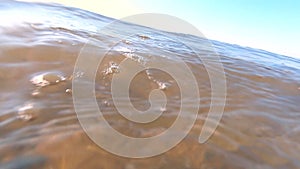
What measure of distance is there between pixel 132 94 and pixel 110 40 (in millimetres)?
2308

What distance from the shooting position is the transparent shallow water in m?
1.93

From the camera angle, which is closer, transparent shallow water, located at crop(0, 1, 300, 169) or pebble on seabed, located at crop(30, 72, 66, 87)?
transparent shallow water, located at crop(0, 1, 300, 169)

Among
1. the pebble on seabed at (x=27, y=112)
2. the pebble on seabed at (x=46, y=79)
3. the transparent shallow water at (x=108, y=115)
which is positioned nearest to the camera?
the transparent shallow water at (x=108, y=115)

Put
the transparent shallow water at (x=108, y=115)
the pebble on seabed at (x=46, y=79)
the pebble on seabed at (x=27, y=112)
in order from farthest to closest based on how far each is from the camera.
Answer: the pebble on seabed at (x=46, y=79) < the pebble on seabed at (x=27, y=112) < the transparent shallow water at (x=108, y=115)

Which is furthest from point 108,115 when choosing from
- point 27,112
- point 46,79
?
point 46,79

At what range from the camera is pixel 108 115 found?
2479mm

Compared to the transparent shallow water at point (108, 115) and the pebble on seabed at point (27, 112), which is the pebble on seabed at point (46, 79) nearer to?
the transparent shallow water at point (108, 115)

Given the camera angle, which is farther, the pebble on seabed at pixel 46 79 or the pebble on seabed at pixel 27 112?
the pebble on seabed at pixel 46 79

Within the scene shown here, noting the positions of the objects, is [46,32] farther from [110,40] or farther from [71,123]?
[71,123]

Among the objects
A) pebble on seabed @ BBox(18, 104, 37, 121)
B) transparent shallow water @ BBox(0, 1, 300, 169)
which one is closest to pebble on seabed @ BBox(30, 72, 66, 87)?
transparent shallow water @ BBox(0, 1, 300, 169)

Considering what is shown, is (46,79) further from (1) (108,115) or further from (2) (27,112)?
(1) (108,115)

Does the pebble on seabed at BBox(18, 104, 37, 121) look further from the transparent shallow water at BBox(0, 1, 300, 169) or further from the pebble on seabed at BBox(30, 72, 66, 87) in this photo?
the pebble on seabed at BBox(30, 72, 66, 87)

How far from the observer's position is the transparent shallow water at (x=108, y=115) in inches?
76.0

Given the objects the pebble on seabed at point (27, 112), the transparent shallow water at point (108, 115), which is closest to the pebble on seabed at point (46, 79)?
the transparent shallow water at point (108, 115)
